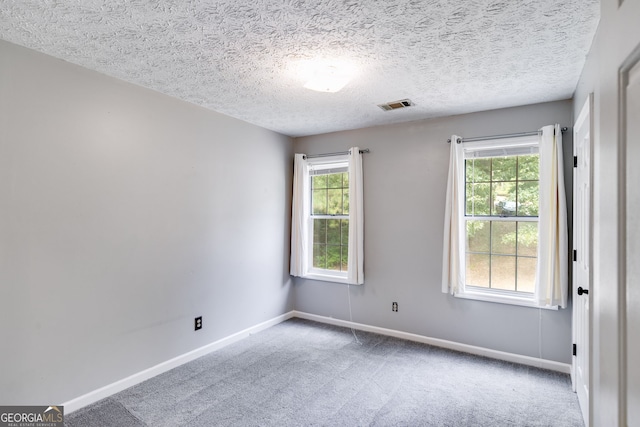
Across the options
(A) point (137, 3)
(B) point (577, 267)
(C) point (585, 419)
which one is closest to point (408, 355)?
(C) point (585, 419)

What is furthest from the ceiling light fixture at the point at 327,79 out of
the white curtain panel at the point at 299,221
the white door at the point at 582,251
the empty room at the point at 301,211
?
the white curtain panel at the point at 299,221

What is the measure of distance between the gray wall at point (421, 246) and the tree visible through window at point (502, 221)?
0.26 m

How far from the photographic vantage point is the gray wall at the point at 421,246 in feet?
10.5

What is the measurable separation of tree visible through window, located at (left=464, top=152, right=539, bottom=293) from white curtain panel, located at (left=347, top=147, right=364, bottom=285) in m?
1.18

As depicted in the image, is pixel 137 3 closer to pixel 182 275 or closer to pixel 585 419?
pixel 182 275

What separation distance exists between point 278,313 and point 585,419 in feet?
10.5

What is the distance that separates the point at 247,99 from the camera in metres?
3.19

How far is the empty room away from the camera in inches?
77.2

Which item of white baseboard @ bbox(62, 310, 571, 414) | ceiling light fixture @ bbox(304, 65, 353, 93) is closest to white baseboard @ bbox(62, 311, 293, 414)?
white baseboard @ bbox(62, 310, 571, 414)

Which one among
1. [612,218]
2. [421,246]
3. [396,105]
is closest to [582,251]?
[421,246]

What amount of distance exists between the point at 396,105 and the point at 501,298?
2.16 metres

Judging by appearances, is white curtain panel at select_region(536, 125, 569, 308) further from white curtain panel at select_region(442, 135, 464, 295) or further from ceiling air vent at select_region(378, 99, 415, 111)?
ceiling air vent at select_region(378, 99, 415, 111)

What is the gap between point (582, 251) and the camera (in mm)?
2490

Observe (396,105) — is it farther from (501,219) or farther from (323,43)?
(501,219)
